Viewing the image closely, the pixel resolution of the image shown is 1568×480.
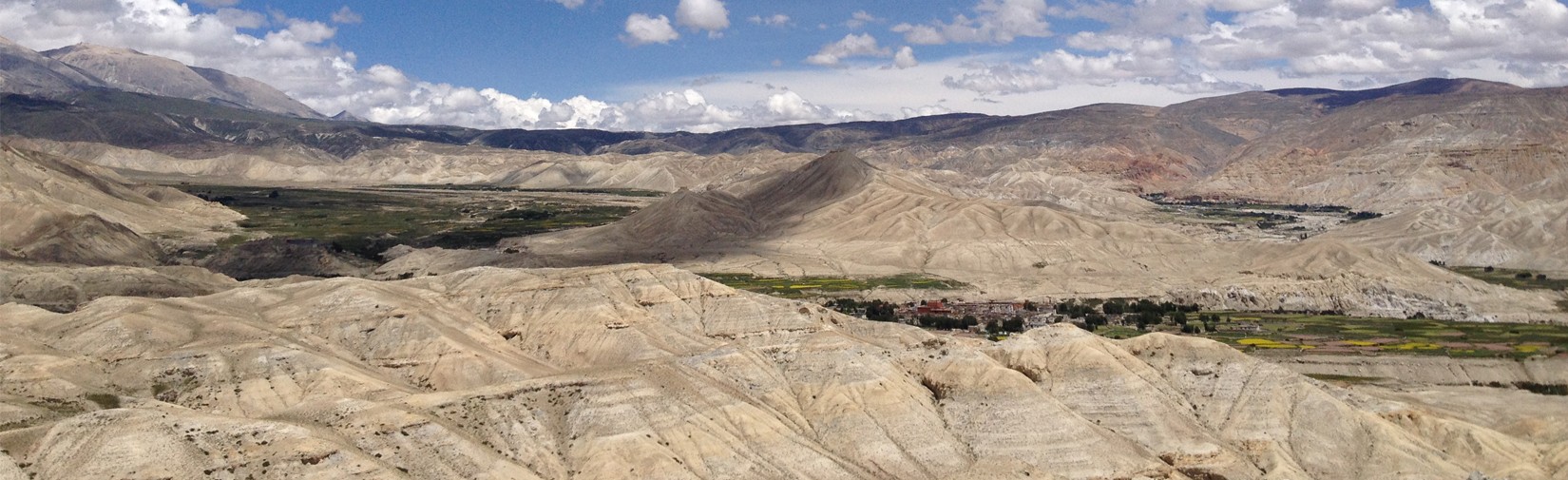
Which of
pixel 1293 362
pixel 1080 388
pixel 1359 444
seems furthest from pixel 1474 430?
pixel 1293 362

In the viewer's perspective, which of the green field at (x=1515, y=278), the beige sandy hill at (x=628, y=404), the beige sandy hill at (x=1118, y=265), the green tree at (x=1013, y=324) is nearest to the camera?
the beige sandy hill at (x=628, y=404)

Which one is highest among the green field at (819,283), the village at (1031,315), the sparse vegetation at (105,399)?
the sparse vegetation at (105,399)

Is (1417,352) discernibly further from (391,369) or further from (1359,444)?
(391,369)

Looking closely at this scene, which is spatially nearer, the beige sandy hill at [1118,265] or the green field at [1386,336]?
the green field at [1386,336]


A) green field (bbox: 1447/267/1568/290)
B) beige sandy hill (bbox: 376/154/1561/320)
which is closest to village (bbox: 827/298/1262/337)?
beige sandy hill (bbox: 376/154/1561/320)

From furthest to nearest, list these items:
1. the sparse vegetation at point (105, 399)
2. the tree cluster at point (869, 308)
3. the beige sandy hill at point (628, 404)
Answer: the tree cluster at point (869, 308)
the sparse vegetation at point (105, 399)
the beige sandy hill at point (628, 404)

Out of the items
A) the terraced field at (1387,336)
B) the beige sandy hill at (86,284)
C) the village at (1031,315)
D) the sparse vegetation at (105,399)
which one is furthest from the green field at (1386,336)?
the beige sandy hill at (86,284)

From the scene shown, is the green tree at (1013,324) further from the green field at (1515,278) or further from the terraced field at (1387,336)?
the green field at (1515,278)
